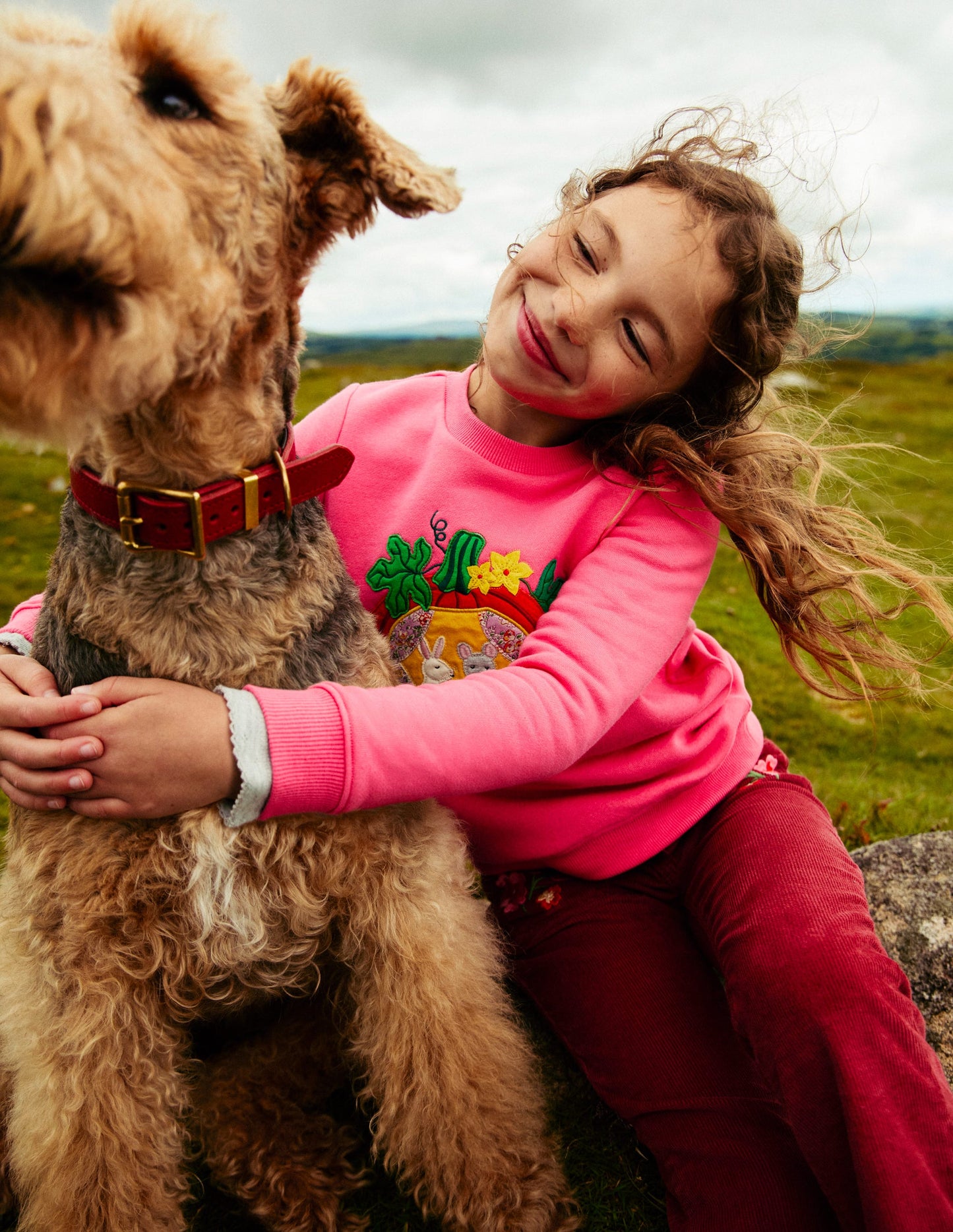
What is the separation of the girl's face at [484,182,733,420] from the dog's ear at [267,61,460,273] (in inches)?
24.5

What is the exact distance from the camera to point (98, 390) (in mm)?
1338

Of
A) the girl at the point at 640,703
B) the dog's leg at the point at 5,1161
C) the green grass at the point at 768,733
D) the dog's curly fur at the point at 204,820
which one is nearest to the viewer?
the dog's curly fur at the point at 204,820

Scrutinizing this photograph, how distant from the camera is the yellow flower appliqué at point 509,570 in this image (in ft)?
7.97

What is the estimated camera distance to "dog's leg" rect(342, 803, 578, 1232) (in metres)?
1.93

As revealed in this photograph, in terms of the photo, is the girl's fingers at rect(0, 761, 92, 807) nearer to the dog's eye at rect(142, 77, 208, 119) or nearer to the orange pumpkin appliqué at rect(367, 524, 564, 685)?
the orange pumpkin appliqué at rect(367, 524, 564, 685)

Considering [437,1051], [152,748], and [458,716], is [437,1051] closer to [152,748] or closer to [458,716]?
[458,716]

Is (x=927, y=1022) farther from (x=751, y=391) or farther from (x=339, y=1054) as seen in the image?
(x=751, y=391)

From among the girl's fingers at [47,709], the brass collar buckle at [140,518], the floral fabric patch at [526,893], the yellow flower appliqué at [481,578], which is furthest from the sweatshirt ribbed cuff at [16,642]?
the floral fabric patch at [526,893]

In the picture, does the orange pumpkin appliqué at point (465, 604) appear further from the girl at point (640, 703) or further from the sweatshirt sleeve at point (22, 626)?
the sweatshirt sleeve at point (22, 626)

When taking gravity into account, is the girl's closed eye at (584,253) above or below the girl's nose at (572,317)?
above

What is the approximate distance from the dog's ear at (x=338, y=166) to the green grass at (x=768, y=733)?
28.6 inches

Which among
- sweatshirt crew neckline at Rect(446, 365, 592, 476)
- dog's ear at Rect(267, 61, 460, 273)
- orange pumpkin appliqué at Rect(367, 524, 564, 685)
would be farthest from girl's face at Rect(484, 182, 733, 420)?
dog's ear at Rect(267, 61, 460, 273)

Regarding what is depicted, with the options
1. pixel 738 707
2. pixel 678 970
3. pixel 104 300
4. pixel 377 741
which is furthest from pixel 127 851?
pixel 738 707

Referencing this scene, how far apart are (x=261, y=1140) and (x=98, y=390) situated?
1847 millimetres
